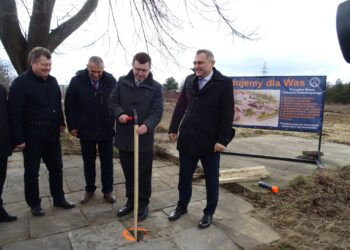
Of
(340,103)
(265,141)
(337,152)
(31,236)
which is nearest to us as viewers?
(31,236)

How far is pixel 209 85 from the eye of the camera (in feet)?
11.1

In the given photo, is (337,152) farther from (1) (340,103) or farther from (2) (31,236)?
(1) (340,103)

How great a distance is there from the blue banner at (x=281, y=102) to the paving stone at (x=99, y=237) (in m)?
3.67

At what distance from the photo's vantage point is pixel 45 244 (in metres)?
3.08

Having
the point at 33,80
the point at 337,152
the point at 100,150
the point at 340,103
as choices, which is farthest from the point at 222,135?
the point at 340,103

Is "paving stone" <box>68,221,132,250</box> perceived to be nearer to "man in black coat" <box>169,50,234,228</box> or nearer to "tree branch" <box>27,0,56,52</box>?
"man in black coat" <box>169,50,234,228</box>

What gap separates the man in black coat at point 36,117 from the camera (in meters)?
3.46

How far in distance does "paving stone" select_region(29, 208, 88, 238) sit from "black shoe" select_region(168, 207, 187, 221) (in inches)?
38.3

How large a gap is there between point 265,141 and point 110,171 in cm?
590

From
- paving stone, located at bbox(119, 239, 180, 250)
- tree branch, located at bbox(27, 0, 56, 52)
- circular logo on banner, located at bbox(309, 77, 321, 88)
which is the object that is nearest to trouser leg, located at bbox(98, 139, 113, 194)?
paving stone, located at bbox(119, 239, 180, 250)

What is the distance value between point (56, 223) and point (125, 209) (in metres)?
0.79

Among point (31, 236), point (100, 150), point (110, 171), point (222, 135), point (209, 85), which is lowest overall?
point (31, 236)

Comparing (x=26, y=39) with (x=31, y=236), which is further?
(x=26, y=39)

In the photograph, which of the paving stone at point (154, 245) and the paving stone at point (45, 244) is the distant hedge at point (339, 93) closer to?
the paving stone at point (154, 245)
